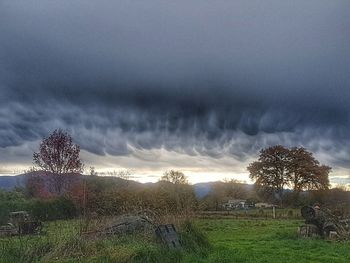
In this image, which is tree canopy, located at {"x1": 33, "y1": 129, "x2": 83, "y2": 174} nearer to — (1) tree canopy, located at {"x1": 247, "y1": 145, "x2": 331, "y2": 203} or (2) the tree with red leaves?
(2) the tree with red leaves

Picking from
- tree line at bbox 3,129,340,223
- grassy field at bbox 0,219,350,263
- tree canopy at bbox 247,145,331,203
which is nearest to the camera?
grassy field at bbox 0,219,350,263

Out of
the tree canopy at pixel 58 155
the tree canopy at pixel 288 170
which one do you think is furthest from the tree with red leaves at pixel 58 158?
the tree canopy at pixel 288 170

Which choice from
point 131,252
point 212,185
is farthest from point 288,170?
point 131,252

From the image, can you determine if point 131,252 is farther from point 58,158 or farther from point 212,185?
point 212,185

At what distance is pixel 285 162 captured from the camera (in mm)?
73125

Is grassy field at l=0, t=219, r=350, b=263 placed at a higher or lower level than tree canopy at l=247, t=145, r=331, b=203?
lower

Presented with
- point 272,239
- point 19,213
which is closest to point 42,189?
point 19,213

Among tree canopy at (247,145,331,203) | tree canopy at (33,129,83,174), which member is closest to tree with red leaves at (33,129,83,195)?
tree canopy at (33,129,83,174)

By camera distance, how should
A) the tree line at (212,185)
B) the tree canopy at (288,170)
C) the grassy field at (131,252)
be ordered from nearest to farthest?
the grassy field at (131,252) → the tree line at (212,185) → the tree canopy at (288,170)

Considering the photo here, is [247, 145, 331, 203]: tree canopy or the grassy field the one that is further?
[247, 145, 331, 203]: tree canopy

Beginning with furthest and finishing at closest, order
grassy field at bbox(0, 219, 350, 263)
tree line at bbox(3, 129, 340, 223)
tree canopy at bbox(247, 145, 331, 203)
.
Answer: tree canopy at bbox(247, 145, 331, 203) → tree line at bbox(3, 129, 340, 223) → grassy field at bbox(0, 219, 350, 263)

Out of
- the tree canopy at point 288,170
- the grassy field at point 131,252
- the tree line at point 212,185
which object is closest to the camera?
the grassy field at point 131,252

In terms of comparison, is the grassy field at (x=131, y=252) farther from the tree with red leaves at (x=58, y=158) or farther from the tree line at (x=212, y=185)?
the tree with red leaves at (x=58, y=158)

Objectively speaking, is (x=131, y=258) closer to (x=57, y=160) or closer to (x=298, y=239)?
(x=298, y=239)
